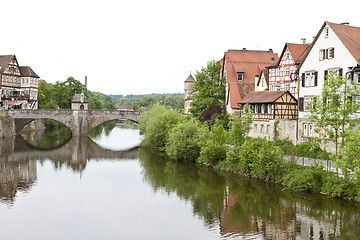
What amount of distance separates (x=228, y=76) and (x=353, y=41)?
1951cm

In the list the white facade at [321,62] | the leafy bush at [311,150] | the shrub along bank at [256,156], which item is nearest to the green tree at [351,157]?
the shrub along bank at [256,156]

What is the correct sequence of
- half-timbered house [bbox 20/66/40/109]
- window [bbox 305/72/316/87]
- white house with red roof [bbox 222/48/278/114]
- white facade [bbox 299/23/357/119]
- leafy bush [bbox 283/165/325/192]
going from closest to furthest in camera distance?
leafy bush [bbox 283/165/325/192] → white facade [bbox 299/23/357/119] → window [bbox 305/72/316/87] → white house with red roof [bbox 222/48/278/114] → half-timbered house [bbox 20/66/40/109]

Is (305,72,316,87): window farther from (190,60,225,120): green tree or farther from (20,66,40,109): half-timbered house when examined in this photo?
(20,66,40,109): half-timbered house

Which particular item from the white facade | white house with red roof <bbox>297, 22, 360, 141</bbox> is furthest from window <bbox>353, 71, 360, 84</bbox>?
the white facade

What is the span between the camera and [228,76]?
4672 cm

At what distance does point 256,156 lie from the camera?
91.7ft

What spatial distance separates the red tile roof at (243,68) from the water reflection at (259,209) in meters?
16.0

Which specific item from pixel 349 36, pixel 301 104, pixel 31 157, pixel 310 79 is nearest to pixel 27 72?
pixel 31 157

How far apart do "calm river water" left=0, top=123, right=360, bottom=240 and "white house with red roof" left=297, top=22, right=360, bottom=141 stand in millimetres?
6697

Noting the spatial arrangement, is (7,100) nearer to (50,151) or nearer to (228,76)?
(50,151)

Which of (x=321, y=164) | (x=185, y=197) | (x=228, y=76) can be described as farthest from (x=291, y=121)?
(x=228, y=76)

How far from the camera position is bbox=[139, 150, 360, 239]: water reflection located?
1873 centimetres

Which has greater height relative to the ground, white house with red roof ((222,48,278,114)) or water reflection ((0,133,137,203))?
white house with red roof ((222,48,278,114))

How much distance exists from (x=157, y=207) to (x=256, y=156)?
8.56 m
